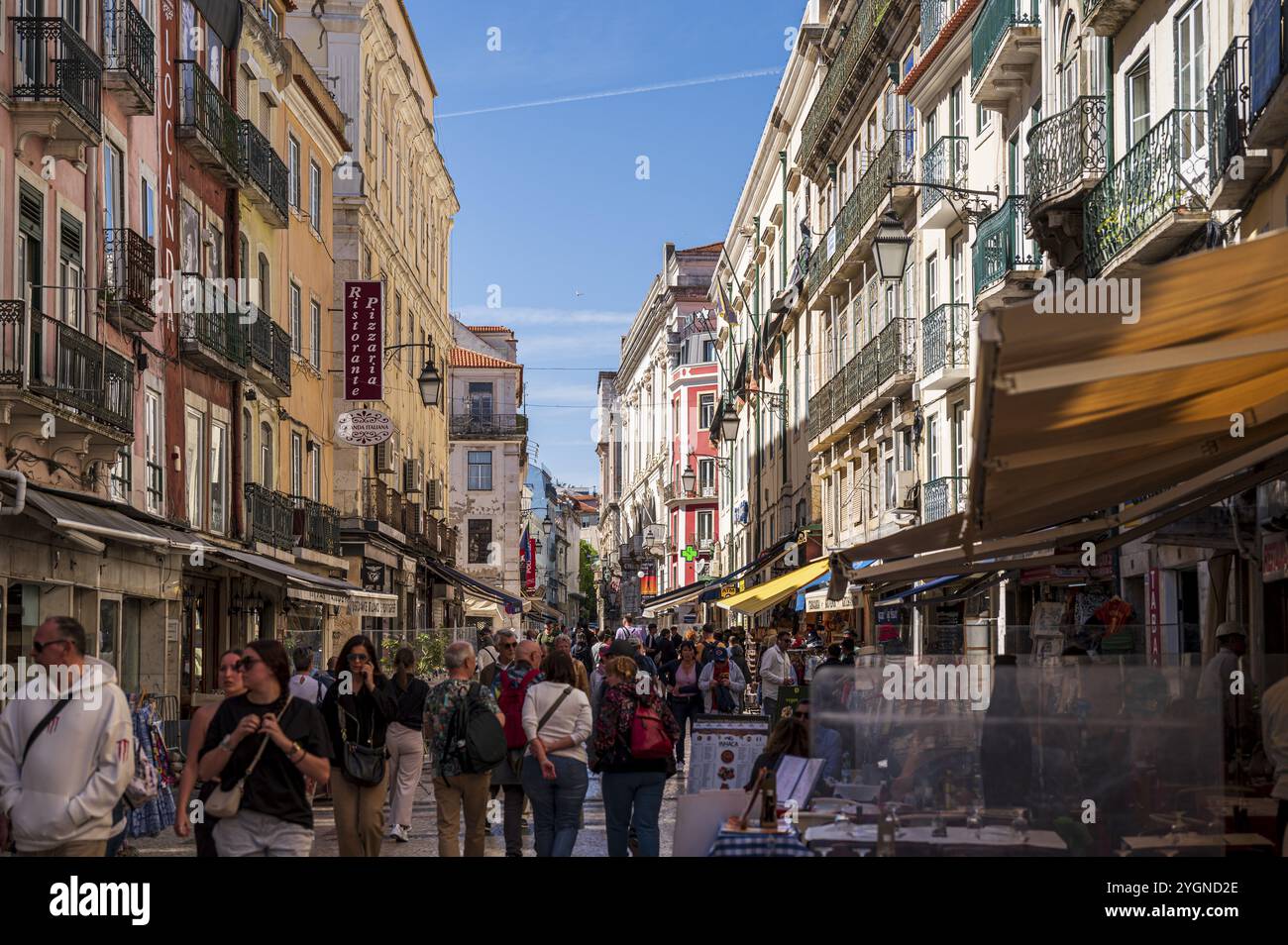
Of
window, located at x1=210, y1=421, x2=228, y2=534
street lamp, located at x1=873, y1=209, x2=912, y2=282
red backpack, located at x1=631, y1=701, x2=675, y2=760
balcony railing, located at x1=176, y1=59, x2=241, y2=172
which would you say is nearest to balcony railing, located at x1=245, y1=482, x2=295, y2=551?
window, located at x1=210, y1=421, x2=228, y2=534

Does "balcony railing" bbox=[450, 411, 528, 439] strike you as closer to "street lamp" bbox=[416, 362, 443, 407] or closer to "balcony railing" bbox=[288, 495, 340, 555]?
"balcony railing" bbox=[288, 495, 340, 555]

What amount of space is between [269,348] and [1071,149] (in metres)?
14.1

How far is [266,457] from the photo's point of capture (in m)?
30.6

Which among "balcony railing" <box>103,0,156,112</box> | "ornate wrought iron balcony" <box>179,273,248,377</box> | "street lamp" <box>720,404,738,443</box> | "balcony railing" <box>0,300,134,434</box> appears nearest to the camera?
"balcony railing" <box>0,300,134,434</box>

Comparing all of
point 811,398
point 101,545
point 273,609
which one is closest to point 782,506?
point 811,398

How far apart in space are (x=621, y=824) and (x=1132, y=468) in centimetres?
435

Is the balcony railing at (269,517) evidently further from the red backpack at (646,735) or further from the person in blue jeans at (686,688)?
the red backpack at (646,735)

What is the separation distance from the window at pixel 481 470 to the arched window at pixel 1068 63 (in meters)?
55.3

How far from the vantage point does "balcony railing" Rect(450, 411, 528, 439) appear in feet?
252

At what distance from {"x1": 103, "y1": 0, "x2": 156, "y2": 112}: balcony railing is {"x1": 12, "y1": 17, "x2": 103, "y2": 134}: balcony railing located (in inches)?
78.9

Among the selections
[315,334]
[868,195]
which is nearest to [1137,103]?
[868,195]

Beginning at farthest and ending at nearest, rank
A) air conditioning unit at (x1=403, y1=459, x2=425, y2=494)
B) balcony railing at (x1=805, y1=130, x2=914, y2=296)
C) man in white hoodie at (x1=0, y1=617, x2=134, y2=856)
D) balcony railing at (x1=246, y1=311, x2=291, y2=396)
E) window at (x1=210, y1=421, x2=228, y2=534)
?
1. air conditioning unit at (x1=403, y1=459, x2=425, y2=494)
2. balcony railing at (x1=805, y1=130, x2=914, y2=296)
3. balcony railing at (x1=246, y1=311, x2=291, y2=396)
4. window at (x1=210, y1=421, x2=228, y2=534)
5. man in white hoodie at (x1=0, y1=617, x2=134, y2=856)
